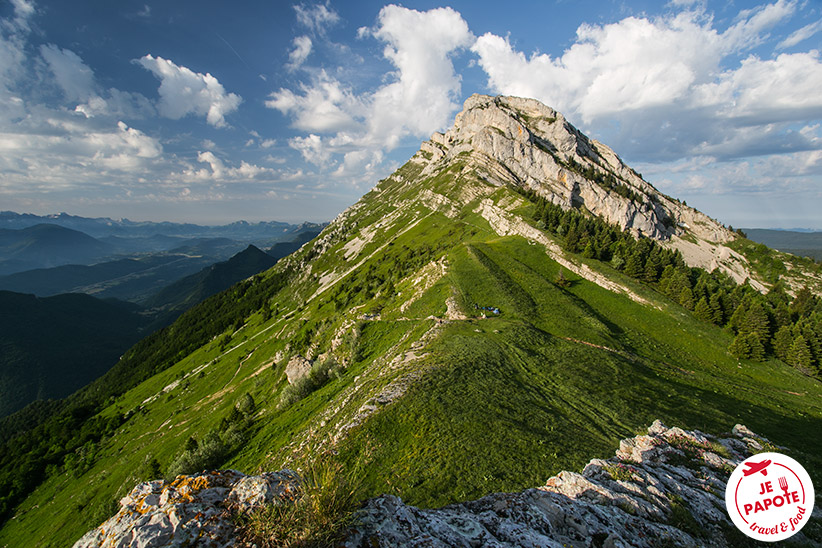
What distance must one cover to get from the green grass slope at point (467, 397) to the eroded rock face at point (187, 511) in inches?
262

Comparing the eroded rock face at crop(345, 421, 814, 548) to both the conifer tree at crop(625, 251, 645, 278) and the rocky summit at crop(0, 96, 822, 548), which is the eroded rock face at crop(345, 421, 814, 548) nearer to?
the rocky summit at crop(0, 96, 822, 548)

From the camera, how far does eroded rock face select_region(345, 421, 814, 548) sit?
21.6ft

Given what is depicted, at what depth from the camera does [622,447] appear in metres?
16.7

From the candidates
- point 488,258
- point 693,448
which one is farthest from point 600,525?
point 488,258

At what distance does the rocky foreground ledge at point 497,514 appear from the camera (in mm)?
5691

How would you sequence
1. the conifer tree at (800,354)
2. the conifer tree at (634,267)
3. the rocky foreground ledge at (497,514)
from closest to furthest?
the rocky foreground ledge at (497,514) < the conifer tree at (800,354) < the conifer tree at (634,267)

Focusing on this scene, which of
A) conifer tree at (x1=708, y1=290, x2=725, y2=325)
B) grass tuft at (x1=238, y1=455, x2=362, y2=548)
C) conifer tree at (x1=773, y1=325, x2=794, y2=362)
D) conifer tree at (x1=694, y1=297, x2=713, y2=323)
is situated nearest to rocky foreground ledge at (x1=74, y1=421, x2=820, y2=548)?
grass tuft at (x1=238, y1=455, x2=362, y2=548)

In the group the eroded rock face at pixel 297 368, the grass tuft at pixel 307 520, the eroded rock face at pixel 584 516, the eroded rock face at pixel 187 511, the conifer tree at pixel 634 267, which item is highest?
the conifer tree at pixel 634 267

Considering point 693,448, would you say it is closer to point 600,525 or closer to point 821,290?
point 600,525

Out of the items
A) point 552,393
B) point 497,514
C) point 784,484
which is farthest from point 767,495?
point 552,393

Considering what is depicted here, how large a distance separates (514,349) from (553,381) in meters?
5.42

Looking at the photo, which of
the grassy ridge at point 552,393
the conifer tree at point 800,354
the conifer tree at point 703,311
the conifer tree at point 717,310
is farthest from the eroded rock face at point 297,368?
the conifer tree at point 800,354

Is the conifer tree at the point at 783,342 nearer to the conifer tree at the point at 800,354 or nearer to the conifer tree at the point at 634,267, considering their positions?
the conifer tree at the point at 800,354

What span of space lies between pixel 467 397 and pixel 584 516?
53.4ft
